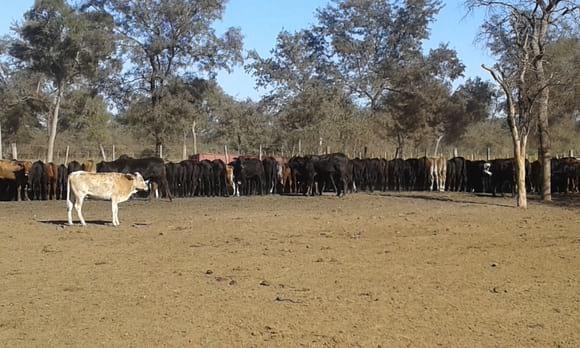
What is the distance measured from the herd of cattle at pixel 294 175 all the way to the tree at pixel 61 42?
11.1m

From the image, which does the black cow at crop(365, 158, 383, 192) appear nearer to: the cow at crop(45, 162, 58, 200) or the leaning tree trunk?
the leaning tree trunk

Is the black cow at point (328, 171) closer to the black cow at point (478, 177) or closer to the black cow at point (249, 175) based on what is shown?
the black cow at point (249, 175)

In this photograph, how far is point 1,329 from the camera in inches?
248

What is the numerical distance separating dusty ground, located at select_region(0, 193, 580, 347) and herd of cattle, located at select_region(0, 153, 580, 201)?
8876 millimetres

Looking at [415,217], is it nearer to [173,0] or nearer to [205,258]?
[205,258]

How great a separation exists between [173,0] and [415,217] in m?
23.3

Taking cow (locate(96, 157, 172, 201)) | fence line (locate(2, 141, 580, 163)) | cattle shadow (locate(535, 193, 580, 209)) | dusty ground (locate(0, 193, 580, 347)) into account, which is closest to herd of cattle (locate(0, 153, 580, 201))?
cow (locate(96, 157, 172, 201))

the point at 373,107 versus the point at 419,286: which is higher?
the point at 373,107

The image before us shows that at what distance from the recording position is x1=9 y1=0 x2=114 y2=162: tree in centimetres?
3572

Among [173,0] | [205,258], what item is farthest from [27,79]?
[205,258]

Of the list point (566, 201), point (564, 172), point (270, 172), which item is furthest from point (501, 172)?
point (270, 172)

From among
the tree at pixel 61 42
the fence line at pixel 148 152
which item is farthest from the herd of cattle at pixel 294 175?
the tree at pixel 61 42

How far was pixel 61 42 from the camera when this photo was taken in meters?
36.7

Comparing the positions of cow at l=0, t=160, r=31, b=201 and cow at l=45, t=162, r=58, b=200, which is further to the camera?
cow at l=45, t=162, r=58, b=200
